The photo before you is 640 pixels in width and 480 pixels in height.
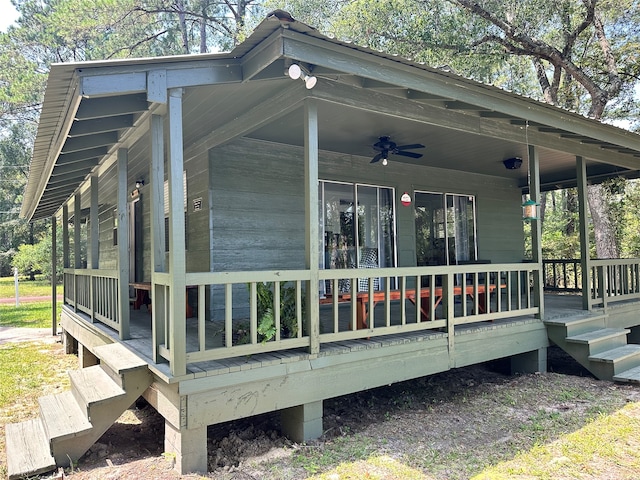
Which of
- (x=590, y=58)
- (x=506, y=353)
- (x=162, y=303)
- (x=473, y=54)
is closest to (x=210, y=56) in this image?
(x=162, y=303)

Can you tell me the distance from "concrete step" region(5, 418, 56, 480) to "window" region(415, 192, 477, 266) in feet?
18.4

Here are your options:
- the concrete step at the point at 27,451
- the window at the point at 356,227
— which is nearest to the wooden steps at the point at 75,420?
the concrete step at the point at 27,451

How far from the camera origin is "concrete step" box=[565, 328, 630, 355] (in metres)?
5.13

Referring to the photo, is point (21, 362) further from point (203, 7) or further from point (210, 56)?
point (203, 7)

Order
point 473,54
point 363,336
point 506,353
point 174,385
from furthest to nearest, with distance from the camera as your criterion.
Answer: point 473,54, point 506,353, point 363,336, point 174,385

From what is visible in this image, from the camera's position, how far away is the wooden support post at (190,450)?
3072 millimetres

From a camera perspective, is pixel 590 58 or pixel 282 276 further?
pixel 590 58

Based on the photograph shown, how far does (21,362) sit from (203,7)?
582 inches

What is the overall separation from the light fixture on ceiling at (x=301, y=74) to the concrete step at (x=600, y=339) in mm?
4236

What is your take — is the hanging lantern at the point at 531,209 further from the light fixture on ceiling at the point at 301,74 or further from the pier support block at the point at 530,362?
the light fixture on ceiling at the point at 301,74

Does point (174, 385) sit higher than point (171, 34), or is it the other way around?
point (171, 34)

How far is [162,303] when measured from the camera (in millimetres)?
3580

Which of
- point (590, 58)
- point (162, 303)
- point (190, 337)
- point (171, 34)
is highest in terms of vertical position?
point (171, 34)

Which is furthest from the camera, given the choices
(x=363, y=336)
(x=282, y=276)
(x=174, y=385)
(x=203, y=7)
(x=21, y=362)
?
(x=203, y=7)
